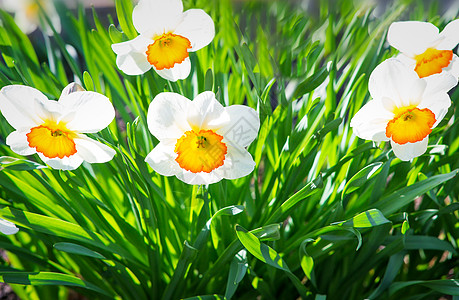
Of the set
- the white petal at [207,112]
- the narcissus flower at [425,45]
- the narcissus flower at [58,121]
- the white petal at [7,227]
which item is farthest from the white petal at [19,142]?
the narcissus flower at [425,45]

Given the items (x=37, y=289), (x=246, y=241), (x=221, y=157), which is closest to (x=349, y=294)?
(x=246, y=241)

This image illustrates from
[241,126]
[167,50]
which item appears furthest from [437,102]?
[167,50]

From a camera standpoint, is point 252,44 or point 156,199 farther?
point 252,44

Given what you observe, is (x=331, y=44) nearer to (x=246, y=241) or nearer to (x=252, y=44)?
(x=252, y=44)

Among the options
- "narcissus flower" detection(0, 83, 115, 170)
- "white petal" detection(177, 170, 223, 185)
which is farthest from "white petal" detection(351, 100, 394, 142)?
"narcissus flower" detection(0, 83, 115, 170)

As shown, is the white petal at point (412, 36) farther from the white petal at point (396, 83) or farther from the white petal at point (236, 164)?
the white petal at point (236, 164)
